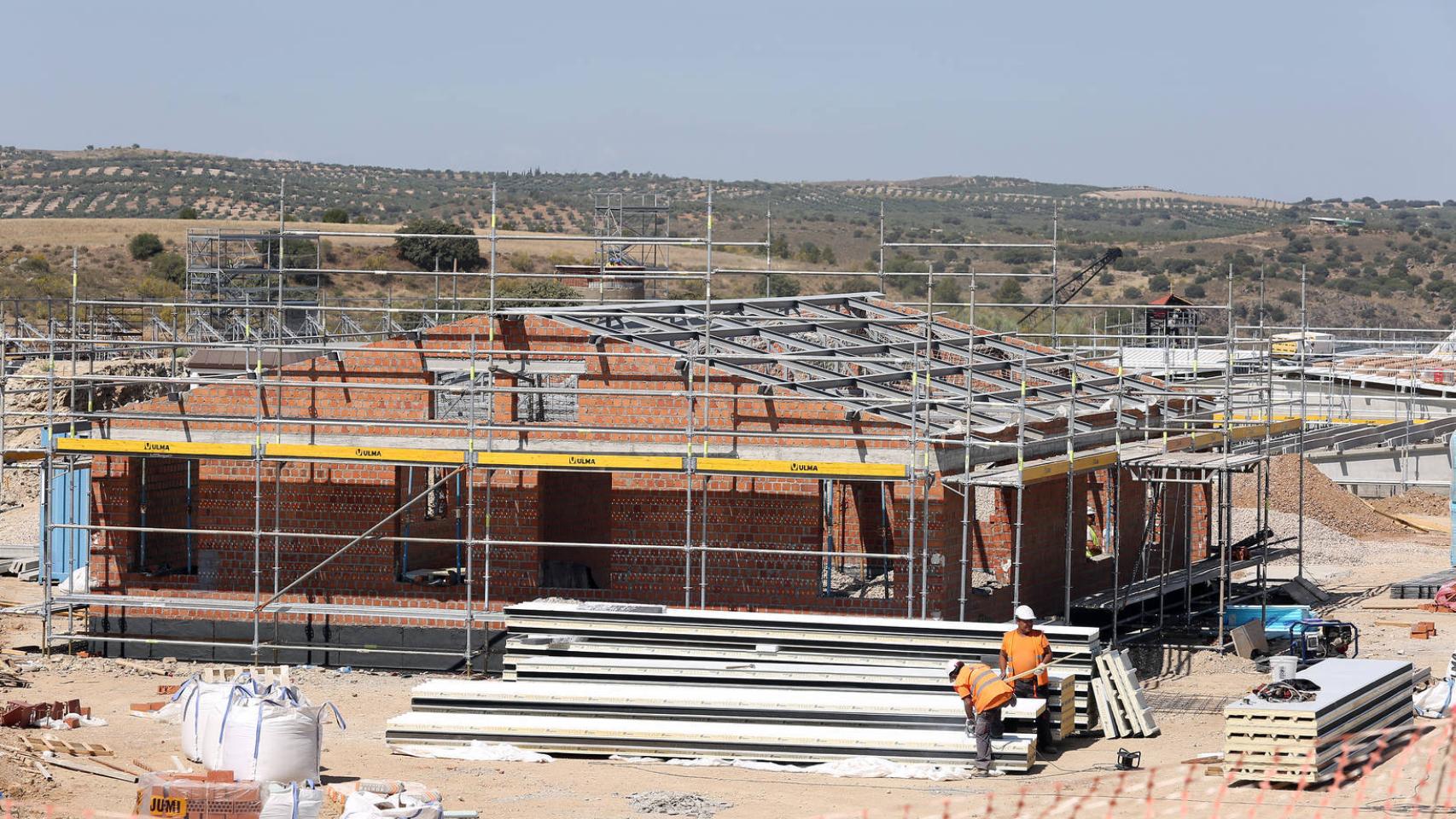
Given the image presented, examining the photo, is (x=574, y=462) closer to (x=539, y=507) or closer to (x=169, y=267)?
(x=539, y=507)

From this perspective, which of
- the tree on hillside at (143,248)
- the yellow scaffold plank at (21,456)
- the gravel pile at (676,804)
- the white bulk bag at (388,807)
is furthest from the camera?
the tree on hillside at (143,248)

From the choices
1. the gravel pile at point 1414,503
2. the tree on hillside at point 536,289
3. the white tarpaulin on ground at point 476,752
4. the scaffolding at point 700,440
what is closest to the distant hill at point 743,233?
the tree on hillside at point 536,289

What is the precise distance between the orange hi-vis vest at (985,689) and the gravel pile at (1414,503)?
24270mm

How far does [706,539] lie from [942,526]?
2618mm

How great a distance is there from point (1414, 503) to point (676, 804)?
28022 mm

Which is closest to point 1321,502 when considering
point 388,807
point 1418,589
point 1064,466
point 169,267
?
point 1418,589

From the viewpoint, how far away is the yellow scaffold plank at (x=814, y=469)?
62.2 ft

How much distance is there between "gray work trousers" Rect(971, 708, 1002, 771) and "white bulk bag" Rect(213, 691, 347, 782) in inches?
221

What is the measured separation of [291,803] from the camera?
1296 centimetres

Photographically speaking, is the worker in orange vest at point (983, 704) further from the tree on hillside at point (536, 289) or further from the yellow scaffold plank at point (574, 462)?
the tree on hillside at point (536, 289)

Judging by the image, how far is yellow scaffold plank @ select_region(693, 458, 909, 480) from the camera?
1895 centimetres

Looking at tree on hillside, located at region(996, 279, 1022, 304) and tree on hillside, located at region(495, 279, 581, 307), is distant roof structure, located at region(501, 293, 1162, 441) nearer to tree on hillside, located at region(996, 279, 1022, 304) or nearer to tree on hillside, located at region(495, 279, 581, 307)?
tree on hillside, located at region(495, 279, 581, 307)

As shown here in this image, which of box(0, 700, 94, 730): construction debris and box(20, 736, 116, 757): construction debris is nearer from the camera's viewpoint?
box(20, 736, 116, 757): construction debris

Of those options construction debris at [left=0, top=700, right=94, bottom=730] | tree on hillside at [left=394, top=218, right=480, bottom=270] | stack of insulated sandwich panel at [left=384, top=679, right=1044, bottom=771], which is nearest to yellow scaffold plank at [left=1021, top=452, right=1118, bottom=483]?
stack of insulated sandwich panel at [left=384, top=679, right=1044, bottom=771]
